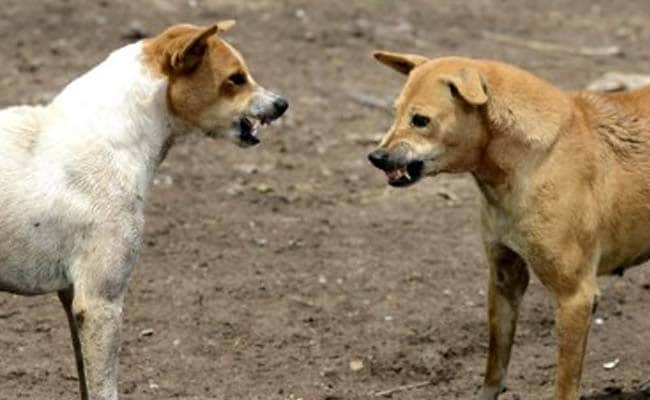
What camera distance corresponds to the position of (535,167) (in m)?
6.62

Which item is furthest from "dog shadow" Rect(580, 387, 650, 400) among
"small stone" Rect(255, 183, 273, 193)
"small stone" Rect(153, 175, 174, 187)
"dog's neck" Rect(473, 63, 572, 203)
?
"small stone" Rect(153, 175, 174, 187)

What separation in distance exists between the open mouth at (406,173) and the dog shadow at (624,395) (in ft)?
4.79

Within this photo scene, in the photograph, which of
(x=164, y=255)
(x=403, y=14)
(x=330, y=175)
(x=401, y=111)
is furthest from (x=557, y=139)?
(x=403, y=14)

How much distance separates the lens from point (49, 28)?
12375mm

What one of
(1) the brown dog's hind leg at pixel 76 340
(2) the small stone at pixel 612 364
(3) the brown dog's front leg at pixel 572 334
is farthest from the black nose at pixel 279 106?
(2) the small stone at pixel 612 364

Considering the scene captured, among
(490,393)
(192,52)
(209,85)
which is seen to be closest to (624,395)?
(490,393)

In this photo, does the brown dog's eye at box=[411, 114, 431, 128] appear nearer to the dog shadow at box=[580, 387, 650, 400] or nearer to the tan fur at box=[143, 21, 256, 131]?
the tan fur at box=[143, 21, 256, 131]

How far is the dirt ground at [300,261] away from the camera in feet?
25.2

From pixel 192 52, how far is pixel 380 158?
33.0 inches

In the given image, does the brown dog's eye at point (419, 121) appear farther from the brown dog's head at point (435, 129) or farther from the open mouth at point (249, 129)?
the open mouth at point (249, 129)

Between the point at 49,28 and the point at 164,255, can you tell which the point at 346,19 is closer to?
the point at 49,28

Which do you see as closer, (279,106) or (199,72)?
(199,72)

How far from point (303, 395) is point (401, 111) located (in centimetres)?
152

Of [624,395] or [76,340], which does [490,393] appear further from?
[76,340]
